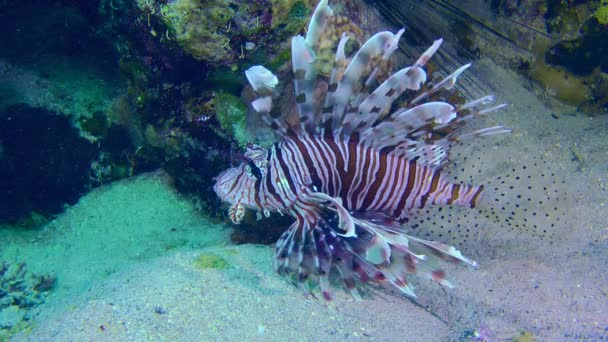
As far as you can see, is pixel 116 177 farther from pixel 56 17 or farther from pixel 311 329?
pixel 311 329

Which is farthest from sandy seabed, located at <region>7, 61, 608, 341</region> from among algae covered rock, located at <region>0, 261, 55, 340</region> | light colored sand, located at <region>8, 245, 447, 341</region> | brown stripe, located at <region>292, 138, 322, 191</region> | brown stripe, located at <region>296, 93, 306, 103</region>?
brown stripe, located at <region>296, 93, 306, 103</region>

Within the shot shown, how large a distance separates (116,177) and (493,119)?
17.4ft

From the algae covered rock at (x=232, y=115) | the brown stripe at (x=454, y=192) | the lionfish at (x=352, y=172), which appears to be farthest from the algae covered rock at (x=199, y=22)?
the brown stripe at (x=454, y=192)

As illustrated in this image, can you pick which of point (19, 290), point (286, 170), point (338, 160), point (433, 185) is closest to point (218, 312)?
point (286, 170)

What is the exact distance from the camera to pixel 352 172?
128 inches

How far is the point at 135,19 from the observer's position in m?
3.88

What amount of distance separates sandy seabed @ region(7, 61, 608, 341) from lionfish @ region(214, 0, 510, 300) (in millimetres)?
276

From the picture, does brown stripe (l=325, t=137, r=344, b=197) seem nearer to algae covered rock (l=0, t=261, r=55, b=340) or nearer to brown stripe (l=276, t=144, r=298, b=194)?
brown stripe (l=276, t=144, r=298, b=194)

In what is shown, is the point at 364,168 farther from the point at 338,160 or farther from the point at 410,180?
the point at 410,180

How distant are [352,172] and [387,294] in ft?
3.43

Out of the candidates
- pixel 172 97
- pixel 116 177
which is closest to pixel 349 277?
pixel 172 97

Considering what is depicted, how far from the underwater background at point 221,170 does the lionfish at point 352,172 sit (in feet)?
0.74

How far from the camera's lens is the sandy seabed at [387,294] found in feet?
8.22

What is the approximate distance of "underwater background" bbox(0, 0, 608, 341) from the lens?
111 inches
